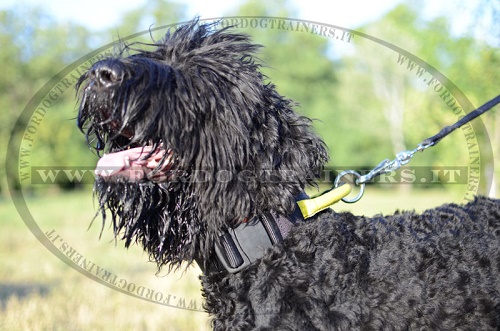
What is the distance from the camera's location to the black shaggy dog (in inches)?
96.5

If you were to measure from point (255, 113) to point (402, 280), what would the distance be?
112 cm

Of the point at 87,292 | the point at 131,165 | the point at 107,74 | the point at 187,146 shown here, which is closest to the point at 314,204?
the point at 187,146

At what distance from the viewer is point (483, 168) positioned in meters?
14.2

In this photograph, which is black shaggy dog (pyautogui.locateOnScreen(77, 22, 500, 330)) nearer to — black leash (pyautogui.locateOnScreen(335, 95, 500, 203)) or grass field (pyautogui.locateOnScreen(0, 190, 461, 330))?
grass field (pyautogui.locateOnScreen(0, 190, 461, 330))

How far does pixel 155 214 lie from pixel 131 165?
0.28 meters

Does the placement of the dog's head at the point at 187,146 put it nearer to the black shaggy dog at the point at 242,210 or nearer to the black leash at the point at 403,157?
the black shaggy dog at the point at 242,210

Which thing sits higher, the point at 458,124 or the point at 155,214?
the point at 458,124

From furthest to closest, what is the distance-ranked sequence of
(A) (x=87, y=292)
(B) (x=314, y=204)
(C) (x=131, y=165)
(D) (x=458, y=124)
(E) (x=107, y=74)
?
(A) (x=87, y=292), (D) (x=458, y=124), (B) (x=314, y=204), (C) (x=131, y=165), (E) (x=107, y=74)

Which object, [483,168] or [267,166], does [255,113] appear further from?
[483,168]

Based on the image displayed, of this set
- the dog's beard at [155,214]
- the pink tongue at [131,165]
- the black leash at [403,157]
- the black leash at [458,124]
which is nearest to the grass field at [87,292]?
the dog's beard at [155,214]

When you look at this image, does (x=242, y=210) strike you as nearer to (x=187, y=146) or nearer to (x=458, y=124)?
(x=187, y=146)

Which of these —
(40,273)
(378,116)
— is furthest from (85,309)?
(378,116)

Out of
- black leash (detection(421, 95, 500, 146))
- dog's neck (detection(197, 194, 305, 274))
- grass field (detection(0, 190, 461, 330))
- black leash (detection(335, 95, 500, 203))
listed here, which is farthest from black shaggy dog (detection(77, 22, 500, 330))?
black leash (detection(421, 95, 500, 146))

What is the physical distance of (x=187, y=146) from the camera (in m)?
2.49
